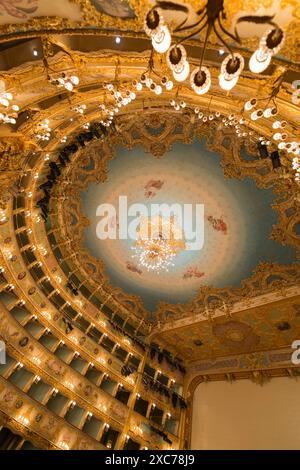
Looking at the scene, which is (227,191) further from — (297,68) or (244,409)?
(244,409)

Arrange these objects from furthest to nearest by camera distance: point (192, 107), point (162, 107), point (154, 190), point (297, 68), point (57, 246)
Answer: point (57, 246) < point (154, 190) < point (162, 107) < point (192, 107) < point (297, 68)

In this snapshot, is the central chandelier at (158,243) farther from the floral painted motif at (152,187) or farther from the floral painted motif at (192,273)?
the floral painted motif at (152,187)

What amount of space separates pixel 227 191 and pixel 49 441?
12.3 metres

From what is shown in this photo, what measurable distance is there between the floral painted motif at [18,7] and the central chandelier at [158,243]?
8.86 meters

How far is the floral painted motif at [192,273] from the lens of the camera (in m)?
13.6

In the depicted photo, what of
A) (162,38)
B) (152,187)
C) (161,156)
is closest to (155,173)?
(152,187)

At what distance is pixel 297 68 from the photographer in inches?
191

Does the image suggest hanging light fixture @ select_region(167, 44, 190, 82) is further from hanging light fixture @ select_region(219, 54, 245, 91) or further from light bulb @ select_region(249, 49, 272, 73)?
light bulb @ select_region(249, 49, 272, 73)

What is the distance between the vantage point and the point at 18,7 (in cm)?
445

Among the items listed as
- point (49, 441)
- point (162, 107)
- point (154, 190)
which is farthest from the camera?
point (154, 190)

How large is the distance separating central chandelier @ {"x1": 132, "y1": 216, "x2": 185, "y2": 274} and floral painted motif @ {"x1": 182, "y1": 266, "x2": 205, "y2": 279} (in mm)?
950
